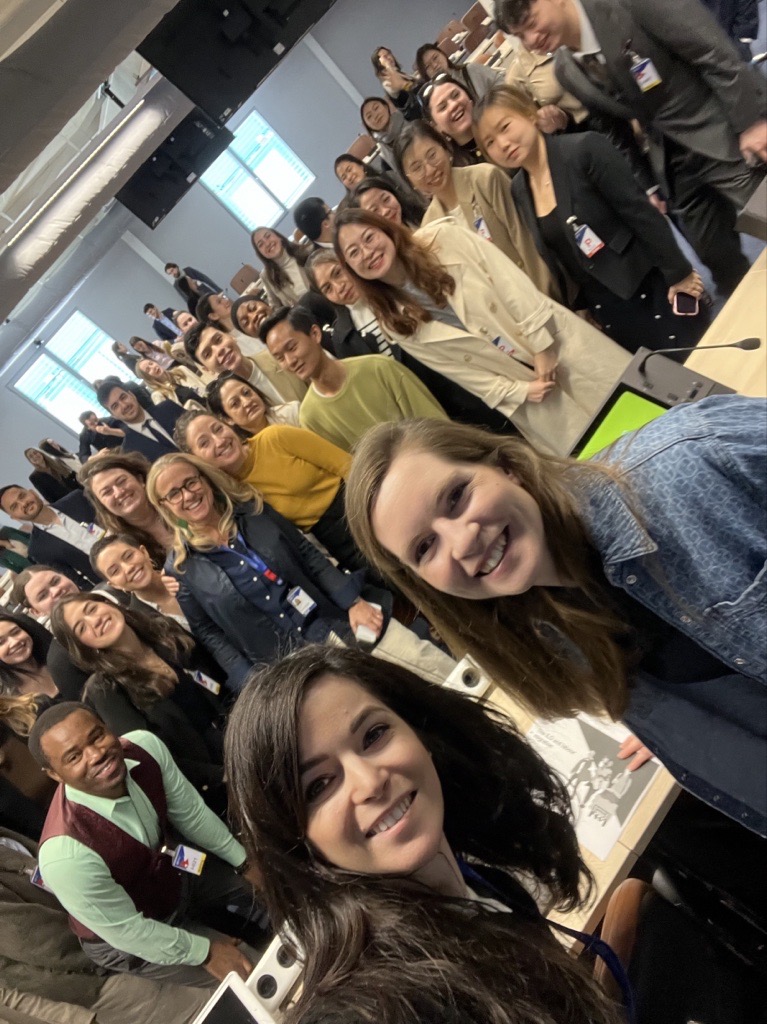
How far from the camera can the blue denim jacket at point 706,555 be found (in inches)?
36.6

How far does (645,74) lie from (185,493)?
7.51ft

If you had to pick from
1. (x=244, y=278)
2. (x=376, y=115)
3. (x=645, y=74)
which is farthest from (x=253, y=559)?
(x=244, y=278)

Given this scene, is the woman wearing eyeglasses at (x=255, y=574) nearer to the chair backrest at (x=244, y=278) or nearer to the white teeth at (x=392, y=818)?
the white teeth at (x=392, y=818)

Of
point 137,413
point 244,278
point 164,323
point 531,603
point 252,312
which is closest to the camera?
point 531,603

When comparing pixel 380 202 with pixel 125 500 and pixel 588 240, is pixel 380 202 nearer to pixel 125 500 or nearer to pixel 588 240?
pixel 588 240

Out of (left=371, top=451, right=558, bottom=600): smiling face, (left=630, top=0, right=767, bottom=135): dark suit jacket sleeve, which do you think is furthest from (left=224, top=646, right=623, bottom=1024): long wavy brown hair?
(left=630, top=0, right=767, bottom=135): dark suit jacket sleeve

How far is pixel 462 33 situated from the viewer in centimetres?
724

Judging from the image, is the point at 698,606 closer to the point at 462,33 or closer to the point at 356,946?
the point at 356,946

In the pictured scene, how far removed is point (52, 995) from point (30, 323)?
8162 mm

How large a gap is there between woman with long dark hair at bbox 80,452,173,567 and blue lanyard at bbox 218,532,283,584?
707 mm

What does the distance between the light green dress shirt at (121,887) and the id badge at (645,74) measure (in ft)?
9.90

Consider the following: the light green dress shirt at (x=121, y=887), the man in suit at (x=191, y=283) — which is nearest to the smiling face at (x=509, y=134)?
the light green dress shirt at (x=121, y=887)

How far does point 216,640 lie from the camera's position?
8.50ft

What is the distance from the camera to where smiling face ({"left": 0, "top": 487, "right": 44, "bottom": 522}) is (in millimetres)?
4730
